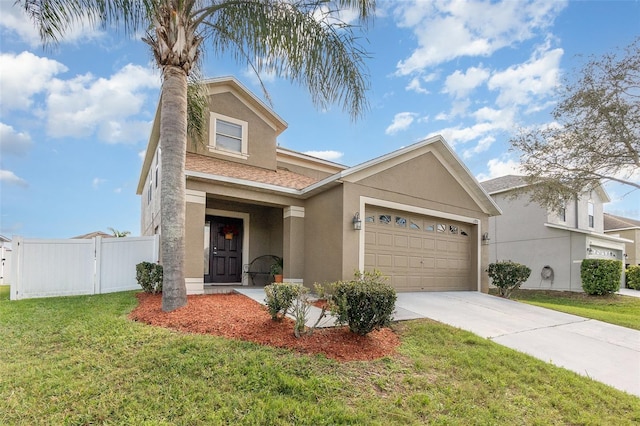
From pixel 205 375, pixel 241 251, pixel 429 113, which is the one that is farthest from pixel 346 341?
pixel 429 113

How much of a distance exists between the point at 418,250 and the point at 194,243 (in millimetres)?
6835

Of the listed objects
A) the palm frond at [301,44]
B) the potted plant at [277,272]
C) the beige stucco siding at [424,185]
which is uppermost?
the palm frond at [301,44]

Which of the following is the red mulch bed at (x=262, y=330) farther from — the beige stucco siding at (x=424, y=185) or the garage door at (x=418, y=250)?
the beige stucco siding at (x=424, y=185)

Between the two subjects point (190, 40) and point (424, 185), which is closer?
point (190, 40)

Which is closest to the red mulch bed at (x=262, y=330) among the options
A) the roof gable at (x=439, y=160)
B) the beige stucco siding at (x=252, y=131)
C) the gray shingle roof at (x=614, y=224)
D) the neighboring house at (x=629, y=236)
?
the roof gable at (x=439, y=160)

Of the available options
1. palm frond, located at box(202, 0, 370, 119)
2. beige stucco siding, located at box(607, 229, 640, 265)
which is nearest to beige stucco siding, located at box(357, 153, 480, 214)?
palm frond, located at box(202, 0, 370, 119)

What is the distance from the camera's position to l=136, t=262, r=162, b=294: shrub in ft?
27.9

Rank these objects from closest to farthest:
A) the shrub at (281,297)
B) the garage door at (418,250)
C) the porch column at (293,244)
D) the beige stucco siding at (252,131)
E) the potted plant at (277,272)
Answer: the shrub at (281,297)
the garage door at (418,250)
the porch column at (293,244)
the potted plant at (277,272)
the beige stucco siding at (252,131)

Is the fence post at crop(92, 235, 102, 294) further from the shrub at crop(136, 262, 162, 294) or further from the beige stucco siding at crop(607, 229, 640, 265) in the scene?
the beige stucco siding at crop(607, 229, 640, 265)

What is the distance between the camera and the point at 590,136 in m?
11.9

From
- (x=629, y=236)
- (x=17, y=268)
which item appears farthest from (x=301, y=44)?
(x=629, y=236)

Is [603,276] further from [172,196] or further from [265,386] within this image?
[172,196]

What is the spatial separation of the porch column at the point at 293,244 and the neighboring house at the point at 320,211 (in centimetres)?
3

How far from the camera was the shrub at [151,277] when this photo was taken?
8.49m
